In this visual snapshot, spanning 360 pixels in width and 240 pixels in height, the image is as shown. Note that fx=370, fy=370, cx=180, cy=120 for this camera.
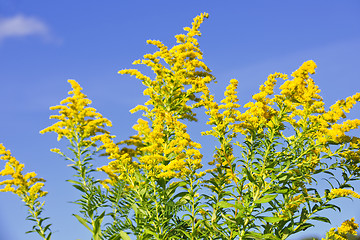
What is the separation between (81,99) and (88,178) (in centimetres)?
147

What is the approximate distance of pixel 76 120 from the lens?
675cm

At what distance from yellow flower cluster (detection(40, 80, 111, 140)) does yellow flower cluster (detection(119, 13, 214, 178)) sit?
82cm

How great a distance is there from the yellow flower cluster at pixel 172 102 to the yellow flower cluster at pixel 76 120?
819 mm

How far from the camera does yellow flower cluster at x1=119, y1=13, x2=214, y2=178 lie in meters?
6.64

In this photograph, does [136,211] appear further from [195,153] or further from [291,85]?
[291,85]

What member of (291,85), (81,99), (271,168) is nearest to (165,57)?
(81,99)

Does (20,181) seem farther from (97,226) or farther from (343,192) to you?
(343,192)

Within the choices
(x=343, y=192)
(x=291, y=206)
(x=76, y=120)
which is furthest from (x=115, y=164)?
(x=343, y=192)

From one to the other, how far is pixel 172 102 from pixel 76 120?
2177mm

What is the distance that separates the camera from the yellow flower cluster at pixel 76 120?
6.69 metres

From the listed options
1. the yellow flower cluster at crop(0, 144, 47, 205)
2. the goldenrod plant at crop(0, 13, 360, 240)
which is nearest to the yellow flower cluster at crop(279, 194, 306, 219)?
the goldenrod plant at crop(0, 13, 360, 240)

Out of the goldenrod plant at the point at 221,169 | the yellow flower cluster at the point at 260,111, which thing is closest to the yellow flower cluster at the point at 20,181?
the goldenrod plant at the point at 221,169

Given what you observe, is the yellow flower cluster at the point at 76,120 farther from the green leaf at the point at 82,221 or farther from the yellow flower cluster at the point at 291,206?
the yellow flower cluster at the point at 291,206

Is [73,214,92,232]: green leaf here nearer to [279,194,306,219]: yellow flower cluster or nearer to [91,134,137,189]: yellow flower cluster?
[91,134,137,189]: yellow flower cluster
